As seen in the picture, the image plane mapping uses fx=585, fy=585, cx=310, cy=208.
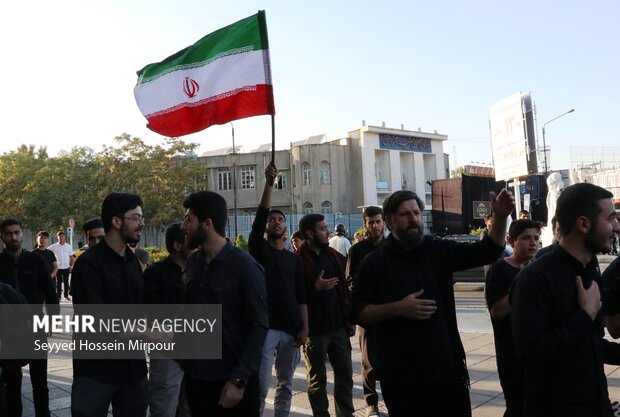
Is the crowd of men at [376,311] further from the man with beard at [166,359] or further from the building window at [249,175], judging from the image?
the building window at [249,175]

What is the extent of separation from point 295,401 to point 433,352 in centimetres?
303

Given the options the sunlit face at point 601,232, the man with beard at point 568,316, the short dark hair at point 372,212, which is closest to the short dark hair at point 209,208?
the man with beard at point 568,316

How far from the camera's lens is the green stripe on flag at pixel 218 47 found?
210 inches

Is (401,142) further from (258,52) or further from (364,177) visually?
(258,52)

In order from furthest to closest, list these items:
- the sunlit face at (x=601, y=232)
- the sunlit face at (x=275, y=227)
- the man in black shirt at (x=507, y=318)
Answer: the sunlit face at (x=275, y=227) → the man in black shirt at (x=507, y=318) → the sunlit face at (x=601, y=232)

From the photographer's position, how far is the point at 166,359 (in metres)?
4.24

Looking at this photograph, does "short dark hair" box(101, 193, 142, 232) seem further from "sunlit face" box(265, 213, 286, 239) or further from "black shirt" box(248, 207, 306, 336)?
"sunlit face" box(265, 213, 286, 239)

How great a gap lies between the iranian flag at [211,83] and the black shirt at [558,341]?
3.24 m

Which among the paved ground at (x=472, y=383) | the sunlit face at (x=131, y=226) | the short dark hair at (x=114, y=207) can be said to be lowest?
the paved ground at (x=472, y=383)

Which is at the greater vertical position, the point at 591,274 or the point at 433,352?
the point at 591,274

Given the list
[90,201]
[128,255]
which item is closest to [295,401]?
[128,255]

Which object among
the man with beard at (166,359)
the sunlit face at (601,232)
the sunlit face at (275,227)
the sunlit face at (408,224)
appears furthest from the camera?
the sunlit face at (275,227)

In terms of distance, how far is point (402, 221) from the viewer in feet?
10.8

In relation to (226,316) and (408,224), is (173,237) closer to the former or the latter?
(226,316)
